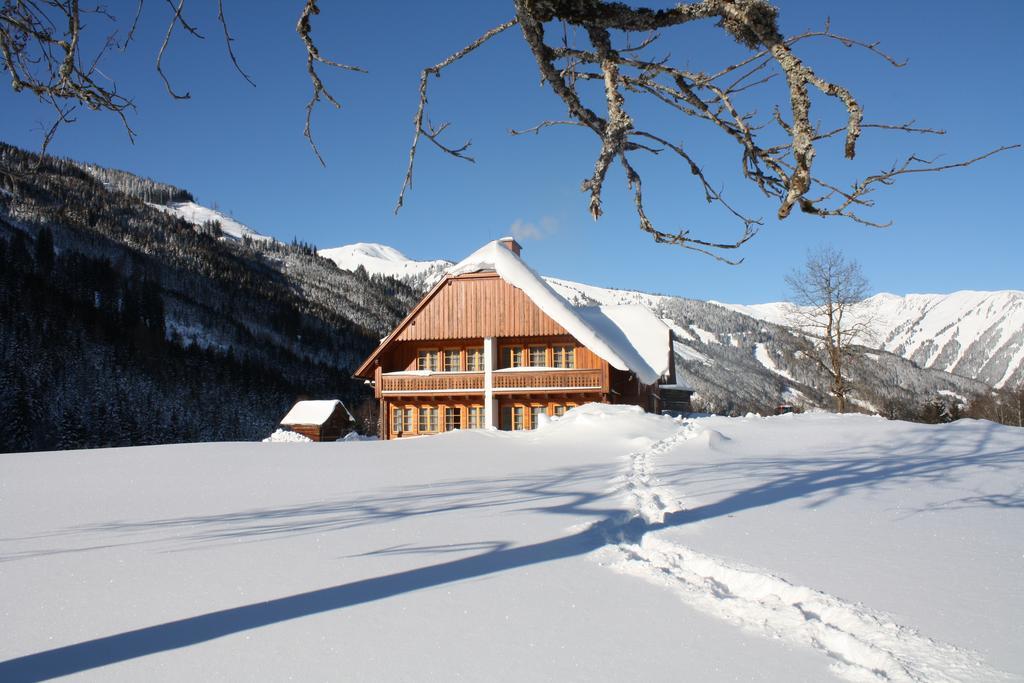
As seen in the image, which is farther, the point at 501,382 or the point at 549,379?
the point at 501,382

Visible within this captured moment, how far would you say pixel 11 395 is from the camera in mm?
65562

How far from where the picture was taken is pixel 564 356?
2536 cm

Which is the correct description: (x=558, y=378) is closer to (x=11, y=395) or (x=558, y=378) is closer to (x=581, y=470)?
(x=581, y=470)

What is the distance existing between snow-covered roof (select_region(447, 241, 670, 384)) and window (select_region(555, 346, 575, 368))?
140cm

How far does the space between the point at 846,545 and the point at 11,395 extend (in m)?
83.3

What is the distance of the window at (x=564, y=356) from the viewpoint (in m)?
25.2

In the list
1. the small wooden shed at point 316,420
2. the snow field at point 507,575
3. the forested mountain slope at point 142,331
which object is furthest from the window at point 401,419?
the forested mountain slope at point 142,331

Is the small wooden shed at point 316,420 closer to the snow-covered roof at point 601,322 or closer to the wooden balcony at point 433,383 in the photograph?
the wooden balcony at point 433,383

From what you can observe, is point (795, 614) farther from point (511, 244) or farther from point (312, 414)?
point (312, 414)

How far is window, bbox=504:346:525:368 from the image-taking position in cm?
2562

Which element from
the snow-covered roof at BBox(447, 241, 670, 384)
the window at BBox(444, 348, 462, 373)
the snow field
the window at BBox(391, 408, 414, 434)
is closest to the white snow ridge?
the snow field

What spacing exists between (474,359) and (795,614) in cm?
2245

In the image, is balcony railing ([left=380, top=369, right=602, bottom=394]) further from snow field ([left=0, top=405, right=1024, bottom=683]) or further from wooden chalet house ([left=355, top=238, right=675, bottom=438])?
snow field ([left=0, top=405, right=1024, bottom=683])

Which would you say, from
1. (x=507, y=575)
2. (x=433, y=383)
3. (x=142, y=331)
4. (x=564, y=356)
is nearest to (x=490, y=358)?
(x=433, y=383)
